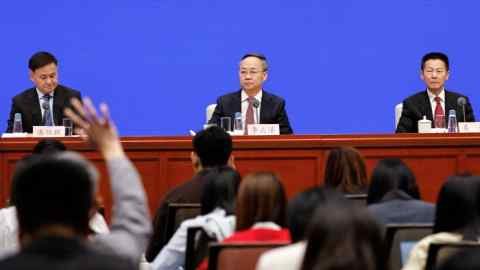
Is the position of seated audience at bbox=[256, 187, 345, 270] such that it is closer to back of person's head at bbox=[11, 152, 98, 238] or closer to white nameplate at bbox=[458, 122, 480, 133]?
back of person's head at bbox=[11, 152, 98, 238]

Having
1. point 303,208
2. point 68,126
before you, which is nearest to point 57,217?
point 303,208

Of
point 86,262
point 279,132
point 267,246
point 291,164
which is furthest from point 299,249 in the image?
point 279,132

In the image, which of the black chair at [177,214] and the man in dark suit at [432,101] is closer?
the black chair at [177,214]

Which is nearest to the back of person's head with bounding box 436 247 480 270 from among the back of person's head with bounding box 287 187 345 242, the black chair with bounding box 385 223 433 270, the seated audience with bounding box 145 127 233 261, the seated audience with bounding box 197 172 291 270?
the back of person's head with bounding box 287 187 345 242

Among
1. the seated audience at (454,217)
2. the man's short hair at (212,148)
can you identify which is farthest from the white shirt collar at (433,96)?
the seated audience at (454,217)

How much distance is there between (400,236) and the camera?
2.97m

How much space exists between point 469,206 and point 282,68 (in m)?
5.44

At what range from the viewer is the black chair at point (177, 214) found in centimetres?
368

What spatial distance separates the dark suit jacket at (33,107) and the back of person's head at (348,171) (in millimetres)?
2878

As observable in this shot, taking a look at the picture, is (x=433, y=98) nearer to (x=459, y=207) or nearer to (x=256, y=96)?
(x=256, y=96)

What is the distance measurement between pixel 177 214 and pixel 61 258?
2.27 metres

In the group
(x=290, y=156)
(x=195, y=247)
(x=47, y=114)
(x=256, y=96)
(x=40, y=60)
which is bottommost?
(x=195, y=247)

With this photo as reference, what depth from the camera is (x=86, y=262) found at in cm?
143

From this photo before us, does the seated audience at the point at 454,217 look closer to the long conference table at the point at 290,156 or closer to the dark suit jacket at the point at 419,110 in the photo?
the long conference table at the point at 290,156
